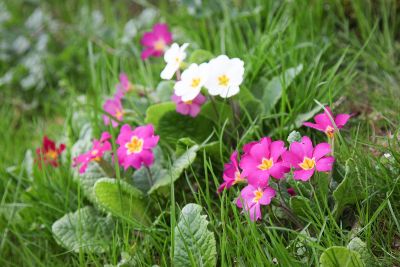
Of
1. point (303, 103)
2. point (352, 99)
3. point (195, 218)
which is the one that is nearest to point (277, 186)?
point (195, 218)

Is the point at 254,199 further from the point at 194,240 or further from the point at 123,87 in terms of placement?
the point at 123,87

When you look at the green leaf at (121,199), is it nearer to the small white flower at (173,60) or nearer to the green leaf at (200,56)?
the small white flower at (173,60)

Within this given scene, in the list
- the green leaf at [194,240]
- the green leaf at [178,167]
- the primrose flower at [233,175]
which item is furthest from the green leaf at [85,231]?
the primrose flower at [233,175]

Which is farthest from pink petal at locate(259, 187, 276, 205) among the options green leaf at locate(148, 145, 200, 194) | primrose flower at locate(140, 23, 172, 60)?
primrose flower at locate(140, 23, 172, 60)

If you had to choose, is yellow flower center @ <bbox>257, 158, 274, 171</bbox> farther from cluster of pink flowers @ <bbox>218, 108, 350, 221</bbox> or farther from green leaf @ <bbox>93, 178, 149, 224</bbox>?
green leaf @ <bbox>93, 178, 149, 224</bbox>

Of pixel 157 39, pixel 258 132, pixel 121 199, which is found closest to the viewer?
pixel 121 199

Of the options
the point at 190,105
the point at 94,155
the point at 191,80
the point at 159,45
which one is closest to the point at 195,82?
the point at 191,80
